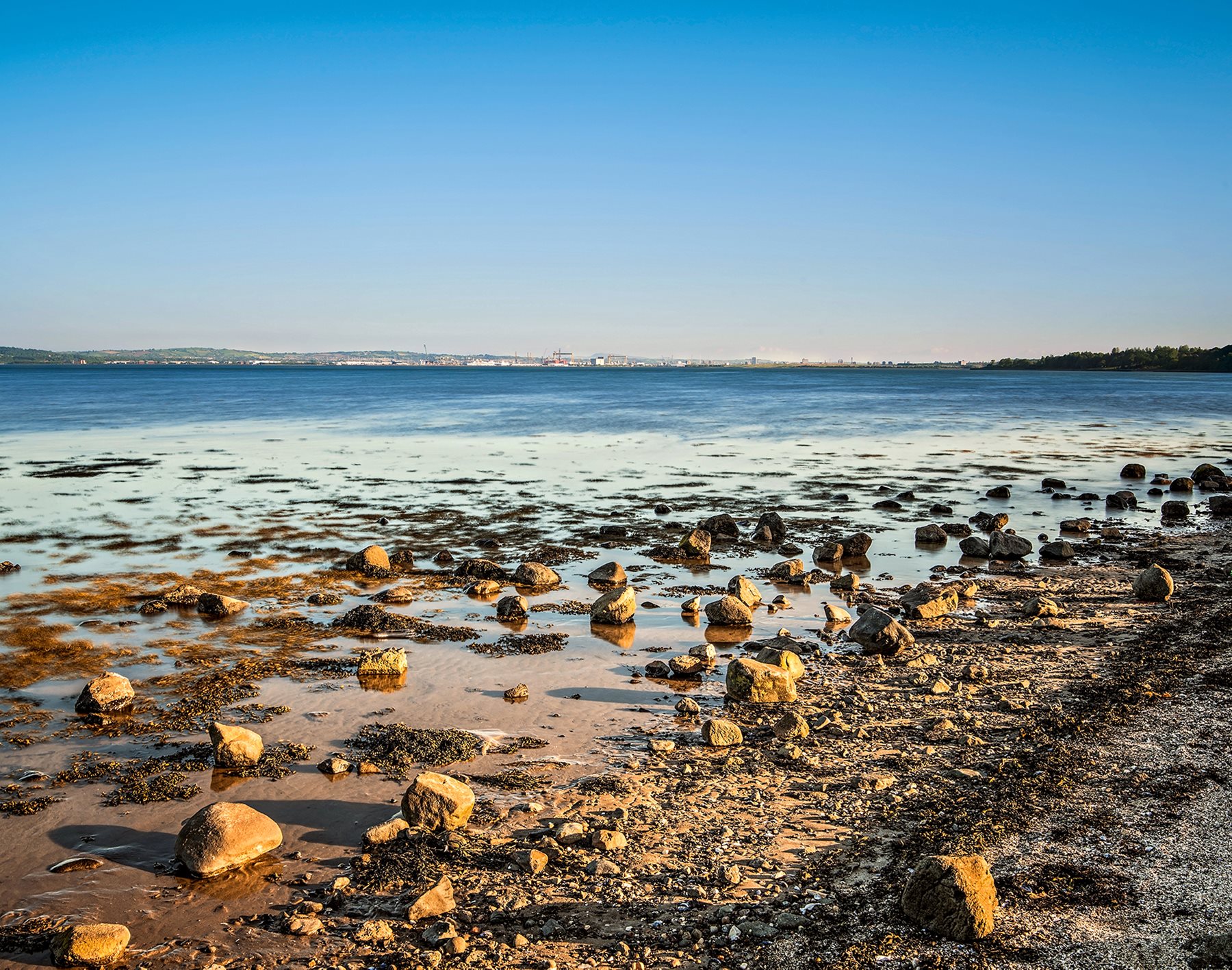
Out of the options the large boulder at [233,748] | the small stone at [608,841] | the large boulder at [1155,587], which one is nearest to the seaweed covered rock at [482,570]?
the large boulder at [233,748]

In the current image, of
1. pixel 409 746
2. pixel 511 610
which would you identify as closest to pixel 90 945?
pixel 409 746

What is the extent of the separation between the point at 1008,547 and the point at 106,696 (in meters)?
16.3

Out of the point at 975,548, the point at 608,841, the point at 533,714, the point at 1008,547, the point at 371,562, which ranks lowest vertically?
the point at 533,714

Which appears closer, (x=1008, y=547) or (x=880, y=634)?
(x=880, y=634)

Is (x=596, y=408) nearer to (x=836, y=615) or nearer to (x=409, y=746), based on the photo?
(x=836, y=615)

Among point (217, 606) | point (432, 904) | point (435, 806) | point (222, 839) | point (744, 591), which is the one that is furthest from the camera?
point (744, 591)

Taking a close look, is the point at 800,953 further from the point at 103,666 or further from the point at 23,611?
the point at 23,611

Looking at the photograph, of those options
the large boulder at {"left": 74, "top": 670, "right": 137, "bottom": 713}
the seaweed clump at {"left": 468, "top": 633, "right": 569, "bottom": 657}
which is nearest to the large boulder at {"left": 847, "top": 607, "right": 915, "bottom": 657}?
the seaweed clump at {"left": 468, "top": 633, "right": 569, "bottom": 657}

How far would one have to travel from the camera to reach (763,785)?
8047mm

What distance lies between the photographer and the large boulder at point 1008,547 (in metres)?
18.1

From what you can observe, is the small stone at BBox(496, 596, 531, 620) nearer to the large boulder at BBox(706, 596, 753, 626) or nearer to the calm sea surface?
the large boulder at BBox(706, 596, 753, 626)

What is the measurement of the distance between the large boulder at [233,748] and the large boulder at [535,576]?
7469 millimetres

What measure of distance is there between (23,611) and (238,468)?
2030 centimetres

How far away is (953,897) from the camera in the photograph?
5.74 metres
